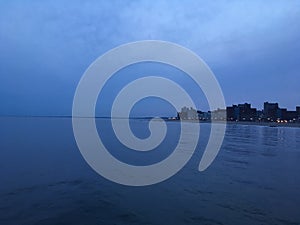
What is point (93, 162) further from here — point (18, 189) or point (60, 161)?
point (18, 189)

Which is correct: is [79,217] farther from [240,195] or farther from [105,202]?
[240,195]

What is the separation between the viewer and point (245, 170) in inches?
848

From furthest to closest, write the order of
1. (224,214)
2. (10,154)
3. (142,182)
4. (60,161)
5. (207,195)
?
(10,154) → (60,161) → (142,182) → (207,195) → (224,214)

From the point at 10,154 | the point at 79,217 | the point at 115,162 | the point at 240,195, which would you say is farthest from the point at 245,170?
the point at 10,154

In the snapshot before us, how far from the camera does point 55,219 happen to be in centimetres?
1079

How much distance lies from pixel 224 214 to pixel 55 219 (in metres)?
6.66

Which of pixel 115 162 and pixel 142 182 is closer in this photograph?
pixel 142 182

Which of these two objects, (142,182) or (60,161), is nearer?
(142,182)

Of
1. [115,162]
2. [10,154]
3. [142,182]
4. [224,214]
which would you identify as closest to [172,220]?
[224,214]

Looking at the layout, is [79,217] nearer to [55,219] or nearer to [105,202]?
[55,219]

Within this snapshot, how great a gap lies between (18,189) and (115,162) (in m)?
10.3

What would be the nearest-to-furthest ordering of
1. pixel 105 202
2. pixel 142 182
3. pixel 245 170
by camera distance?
pixel 105 202 < pixel 142 182 < pixel 245 170

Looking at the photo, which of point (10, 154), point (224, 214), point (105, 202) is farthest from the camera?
point (10, 154)

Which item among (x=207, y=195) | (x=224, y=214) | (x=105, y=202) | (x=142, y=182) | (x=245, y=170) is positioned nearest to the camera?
(x=224, y=214)
